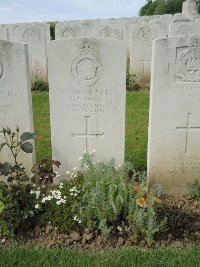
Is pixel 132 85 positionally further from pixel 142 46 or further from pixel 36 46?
pixel 36 46

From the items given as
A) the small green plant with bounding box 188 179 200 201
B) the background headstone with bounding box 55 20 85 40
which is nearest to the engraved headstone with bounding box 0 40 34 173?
the small green plant with bounding box 188 179 200 201

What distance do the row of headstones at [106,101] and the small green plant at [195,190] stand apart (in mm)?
108

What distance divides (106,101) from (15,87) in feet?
3.48

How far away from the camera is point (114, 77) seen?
3977mm

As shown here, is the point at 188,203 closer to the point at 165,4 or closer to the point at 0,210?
the point at 0,210

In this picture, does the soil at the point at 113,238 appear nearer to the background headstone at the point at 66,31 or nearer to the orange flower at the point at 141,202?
the orange flower at the point at 141,202

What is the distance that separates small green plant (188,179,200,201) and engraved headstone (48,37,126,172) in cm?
92

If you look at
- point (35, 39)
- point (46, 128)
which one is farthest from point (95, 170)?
point (35, 39)

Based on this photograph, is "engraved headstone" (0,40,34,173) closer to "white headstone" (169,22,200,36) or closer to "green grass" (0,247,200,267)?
"green grass" (0,247,200,267)

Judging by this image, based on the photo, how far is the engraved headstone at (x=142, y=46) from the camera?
995 centimetres

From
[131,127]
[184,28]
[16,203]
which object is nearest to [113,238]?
[16,203]

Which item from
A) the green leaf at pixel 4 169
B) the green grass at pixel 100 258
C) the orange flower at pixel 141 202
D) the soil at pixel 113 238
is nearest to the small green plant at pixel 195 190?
the soil at pixel 113 238

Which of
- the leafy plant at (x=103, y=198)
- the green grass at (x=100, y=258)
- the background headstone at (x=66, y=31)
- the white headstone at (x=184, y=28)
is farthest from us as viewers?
the background headstone at (x=66, y=31)

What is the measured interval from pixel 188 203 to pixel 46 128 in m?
3.42
